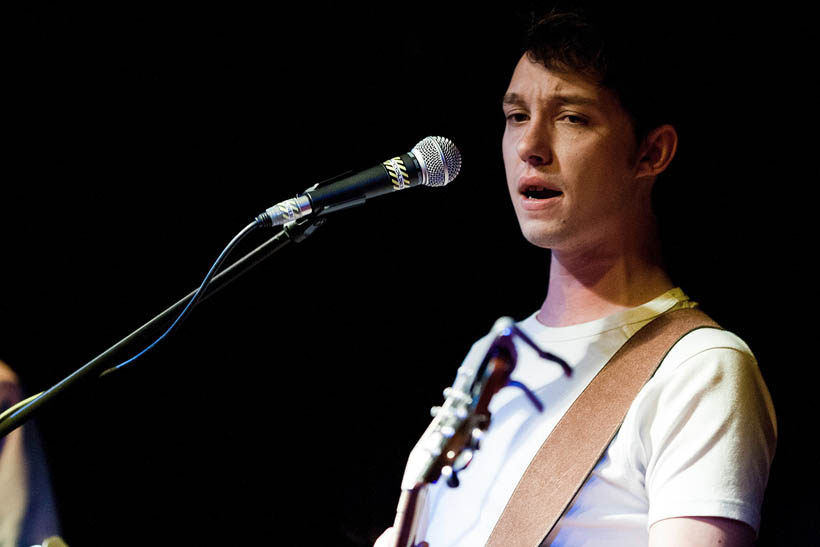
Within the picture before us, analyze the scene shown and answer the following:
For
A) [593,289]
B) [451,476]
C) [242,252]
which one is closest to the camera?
[451,476]

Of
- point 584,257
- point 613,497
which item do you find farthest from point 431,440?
point 584,257

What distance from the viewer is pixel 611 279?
5.53 ft

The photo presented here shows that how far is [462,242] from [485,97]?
0.49 m

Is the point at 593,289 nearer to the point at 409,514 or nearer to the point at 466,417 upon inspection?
the point at 466,417

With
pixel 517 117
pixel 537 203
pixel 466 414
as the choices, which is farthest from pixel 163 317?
pixel 517 117

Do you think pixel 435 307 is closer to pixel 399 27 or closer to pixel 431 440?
pixel 399 27

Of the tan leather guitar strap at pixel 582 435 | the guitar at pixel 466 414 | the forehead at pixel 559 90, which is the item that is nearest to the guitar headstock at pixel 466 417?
the guitar at pixel 466 414

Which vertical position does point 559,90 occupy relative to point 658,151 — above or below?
above

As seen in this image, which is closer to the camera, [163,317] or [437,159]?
[163,317]

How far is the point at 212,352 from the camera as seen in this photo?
235 centimetres

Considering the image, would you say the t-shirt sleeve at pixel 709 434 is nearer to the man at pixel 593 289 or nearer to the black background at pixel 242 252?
the man at pixel 593 289

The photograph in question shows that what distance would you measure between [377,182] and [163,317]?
1.58 feet

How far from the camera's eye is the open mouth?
5.42 feet

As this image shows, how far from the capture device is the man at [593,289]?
55.7 inches
